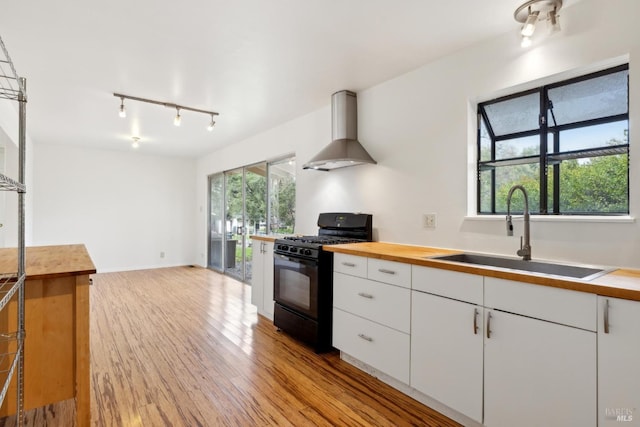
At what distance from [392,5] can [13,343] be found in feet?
9.17

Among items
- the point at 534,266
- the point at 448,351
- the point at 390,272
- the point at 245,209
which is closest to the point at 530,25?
the point at 534,266

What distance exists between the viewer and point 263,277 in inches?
146

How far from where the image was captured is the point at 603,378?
4.39ft

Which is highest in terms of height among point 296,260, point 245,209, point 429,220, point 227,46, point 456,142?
point 227,46

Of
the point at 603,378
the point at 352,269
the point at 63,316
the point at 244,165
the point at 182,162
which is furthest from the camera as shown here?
the point at 182,162

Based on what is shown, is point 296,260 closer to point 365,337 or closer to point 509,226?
point 365,337

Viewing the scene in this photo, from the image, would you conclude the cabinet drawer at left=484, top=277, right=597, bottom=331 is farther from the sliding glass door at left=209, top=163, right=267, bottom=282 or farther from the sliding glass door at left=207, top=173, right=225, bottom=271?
the sliding glass door at left=207, top=173, right=225, bottom=271

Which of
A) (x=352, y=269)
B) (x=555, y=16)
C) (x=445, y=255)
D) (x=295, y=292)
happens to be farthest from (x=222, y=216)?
(x=555, y=16)

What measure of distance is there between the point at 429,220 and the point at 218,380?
201 cm

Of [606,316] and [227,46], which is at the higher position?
[227,46]

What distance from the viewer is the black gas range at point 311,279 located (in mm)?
2781

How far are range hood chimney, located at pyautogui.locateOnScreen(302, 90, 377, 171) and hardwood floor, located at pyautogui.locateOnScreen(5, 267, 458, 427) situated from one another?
1.76 meters

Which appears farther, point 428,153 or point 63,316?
point 428,153

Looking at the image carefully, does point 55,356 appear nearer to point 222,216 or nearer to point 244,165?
point 244,165
